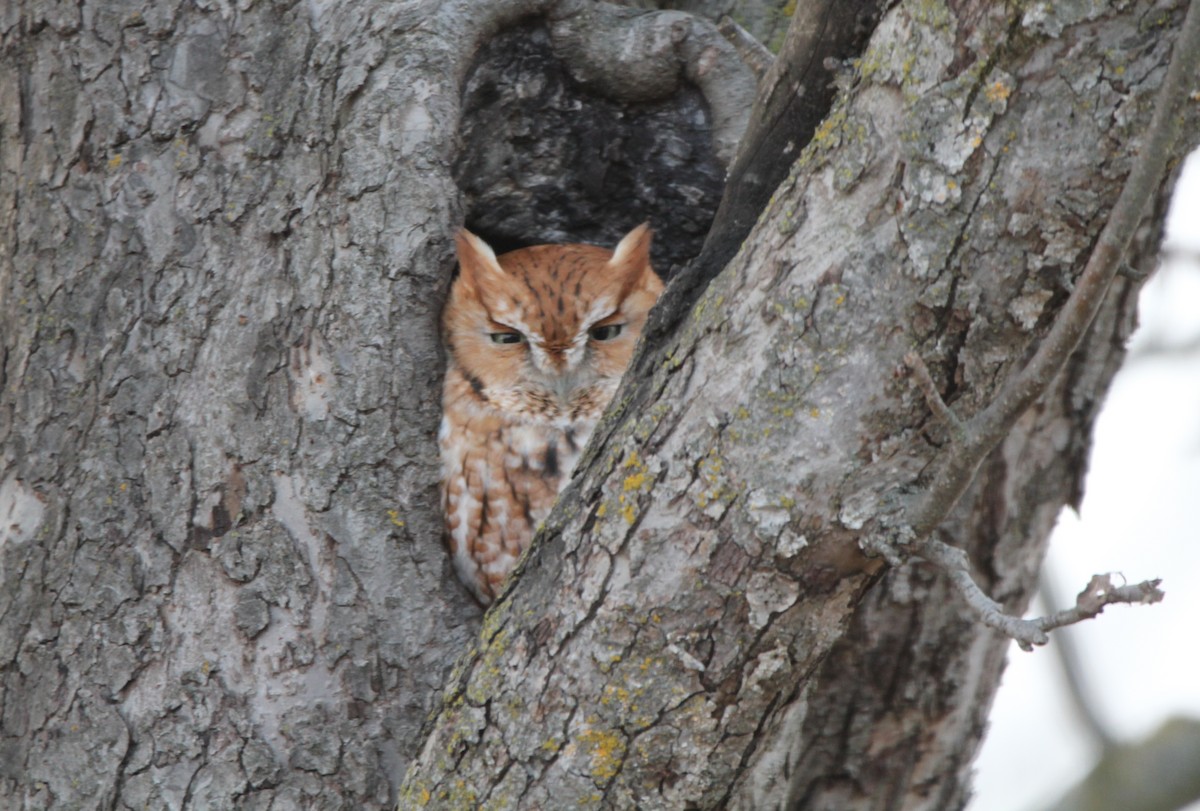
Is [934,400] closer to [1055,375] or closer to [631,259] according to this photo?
[1055,375]

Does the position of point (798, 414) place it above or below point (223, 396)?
above

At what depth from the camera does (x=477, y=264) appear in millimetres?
2484

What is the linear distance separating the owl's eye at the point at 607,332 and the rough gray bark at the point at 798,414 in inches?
34.9

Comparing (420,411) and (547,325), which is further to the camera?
(547,325)

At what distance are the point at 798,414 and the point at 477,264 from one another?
1165mm

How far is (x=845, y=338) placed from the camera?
1457mm

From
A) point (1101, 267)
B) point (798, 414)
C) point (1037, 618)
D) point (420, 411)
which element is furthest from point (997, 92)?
point (420, 411)

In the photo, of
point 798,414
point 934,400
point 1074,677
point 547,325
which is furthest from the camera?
point 1074,677

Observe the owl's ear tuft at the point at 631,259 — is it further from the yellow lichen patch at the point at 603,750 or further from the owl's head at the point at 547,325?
the yellow lichen patch at the point at 603,750

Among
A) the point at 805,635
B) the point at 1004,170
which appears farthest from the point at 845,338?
the point at 805,635

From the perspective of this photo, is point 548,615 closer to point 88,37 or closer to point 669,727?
point 669,727

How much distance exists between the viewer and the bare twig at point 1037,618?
1.14 m

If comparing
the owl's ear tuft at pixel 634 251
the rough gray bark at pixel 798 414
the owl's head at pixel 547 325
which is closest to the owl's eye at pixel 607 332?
the owl's head at pixel 547 325

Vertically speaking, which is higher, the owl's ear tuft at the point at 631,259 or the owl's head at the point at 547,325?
the owl's ear tuft at the point at 631,259
